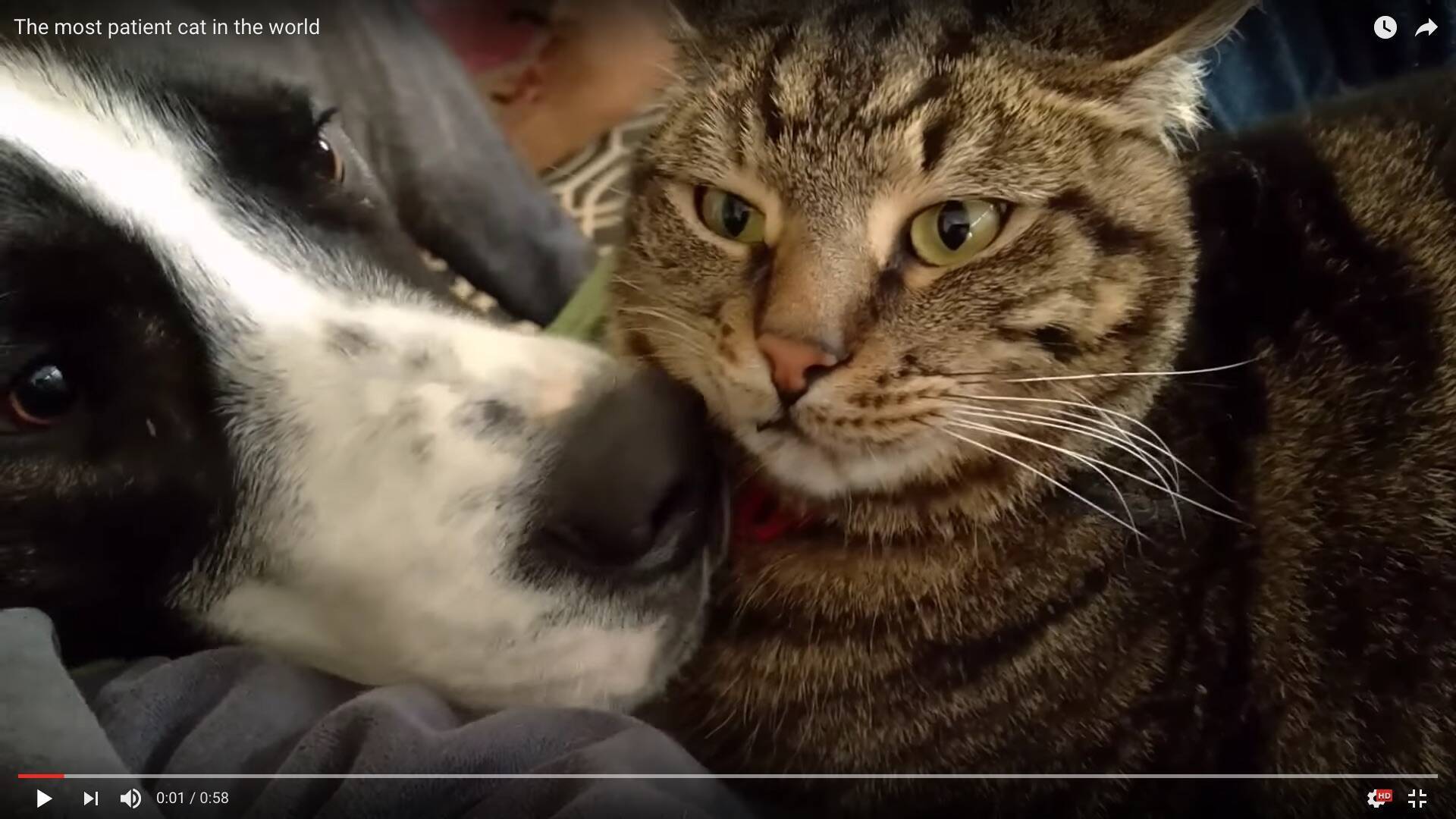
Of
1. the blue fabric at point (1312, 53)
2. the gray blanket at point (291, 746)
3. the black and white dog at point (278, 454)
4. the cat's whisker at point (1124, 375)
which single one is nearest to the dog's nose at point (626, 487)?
the black and white dog at point (278, 454)

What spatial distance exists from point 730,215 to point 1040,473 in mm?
268

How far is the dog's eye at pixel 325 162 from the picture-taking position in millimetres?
817

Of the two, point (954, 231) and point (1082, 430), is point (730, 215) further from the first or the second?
point (1082, 430)

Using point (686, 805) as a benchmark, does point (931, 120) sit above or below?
above

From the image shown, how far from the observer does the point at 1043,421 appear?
28.0 inches

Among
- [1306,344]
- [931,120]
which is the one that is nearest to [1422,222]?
[1306,344]

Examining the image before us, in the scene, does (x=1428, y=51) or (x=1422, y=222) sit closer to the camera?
(x=1422, y=222)

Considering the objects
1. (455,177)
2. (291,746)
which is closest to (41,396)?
(291,746)

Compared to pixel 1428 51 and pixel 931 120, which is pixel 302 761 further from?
pixel 1428 51

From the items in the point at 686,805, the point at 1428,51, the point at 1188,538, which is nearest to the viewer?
the point at 686,805

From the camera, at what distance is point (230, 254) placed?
0.72 meters

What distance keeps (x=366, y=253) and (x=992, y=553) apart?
0.49 meters

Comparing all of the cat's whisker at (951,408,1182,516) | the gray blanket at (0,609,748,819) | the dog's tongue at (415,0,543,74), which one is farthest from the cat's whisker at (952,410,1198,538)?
the dog's tongue at (415,0,543,74)

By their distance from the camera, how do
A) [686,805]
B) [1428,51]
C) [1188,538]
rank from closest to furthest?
[686,805], [1188,538], [1428,51]
